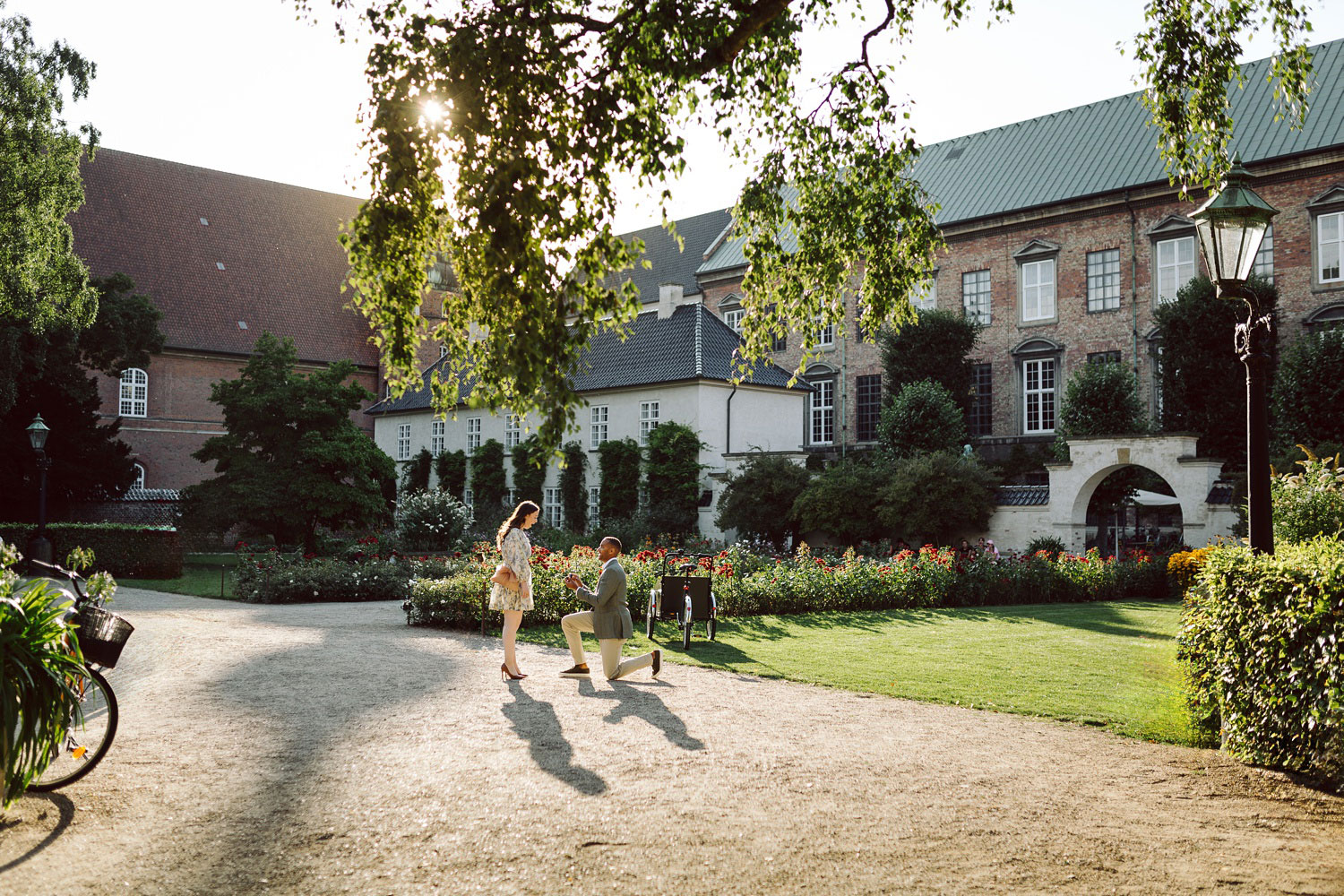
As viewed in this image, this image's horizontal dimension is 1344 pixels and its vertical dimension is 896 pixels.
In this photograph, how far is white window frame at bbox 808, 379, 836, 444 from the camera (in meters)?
45.1

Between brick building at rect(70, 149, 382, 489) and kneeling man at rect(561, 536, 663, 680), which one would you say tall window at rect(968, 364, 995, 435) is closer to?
brick building at rect(70, 149, 382, 489)

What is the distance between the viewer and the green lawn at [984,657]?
895 cm

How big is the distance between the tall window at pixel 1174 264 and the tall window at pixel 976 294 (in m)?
6.53

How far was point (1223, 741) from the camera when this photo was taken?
7.04 metres

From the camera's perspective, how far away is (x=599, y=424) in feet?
124

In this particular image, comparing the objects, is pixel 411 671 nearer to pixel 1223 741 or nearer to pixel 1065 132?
pixel 1223 741

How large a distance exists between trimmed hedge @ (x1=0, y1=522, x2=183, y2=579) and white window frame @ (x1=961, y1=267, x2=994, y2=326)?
28730mm

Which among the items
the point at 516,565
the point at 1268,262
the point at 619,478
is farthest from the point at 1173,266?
the point at 516,565

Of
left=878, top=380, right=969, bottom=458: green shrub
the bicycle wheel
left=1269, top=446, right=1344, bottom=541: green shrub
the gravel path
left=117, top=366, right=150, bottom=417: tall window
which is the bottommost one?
the gravel path

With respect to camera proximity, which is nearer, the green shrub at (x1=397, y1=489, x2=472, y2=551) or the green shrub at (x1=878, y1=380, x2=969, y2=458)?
the green shrub at (x1=397, y1=489, x2=472, y2=551)

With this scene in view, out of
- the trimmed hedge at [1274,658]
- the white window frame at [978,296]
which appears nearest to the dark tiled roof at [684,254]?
the white window frame at [978,296]

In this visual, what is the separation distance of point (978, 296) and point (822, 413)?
26.7ft

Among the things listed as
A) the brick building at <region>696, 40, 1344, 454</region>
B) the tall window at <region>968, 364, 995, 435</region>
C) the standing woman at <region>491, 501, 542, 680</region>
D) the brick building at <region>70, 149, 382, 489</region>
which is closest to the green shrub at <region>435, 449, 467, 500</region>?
the brick building at <region>70, 149, 382, 489</region>

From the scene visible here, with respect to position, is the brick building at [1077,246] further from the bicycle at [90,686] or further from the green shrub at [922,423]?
the bicycle at [90,686]
